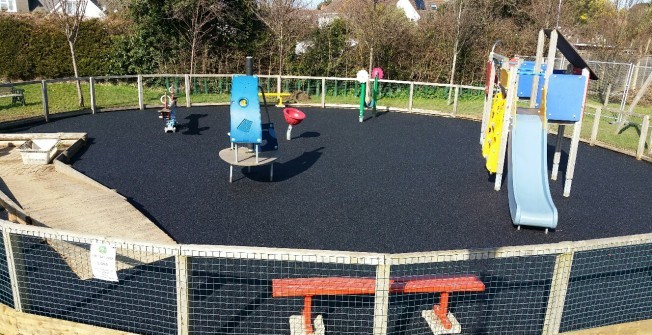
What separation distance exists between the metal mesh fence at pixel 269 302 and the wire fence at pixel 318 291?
0.04 feet

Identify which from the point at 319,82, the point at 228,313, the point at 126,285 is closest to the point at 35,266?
the point at 126,285

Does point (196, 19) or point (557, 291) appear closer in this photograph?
point (557, 291)

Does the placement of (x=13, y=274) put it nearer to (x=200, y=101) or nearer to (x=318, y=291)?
(x=318, y=291)

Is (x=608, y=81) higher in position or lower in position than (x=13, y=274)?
higher

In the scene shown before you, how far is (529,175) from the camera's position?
8.88 meters

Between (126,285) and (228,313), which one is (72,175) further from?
(228,313)

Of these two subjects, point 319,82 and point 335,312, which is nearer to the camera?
point 335,312

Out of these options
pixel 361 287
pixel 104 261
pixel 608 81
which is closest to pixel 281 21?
pixel 608 81

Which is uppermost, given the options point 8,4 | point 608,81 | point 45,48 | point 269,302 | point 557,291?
point 8,4

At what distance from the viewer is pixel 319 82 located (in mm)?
21031

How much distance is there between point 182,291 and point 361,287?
66.5 inches

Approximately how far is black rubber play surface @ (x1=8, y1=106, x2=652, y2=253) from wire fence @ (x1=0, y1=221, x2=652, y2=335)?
1187 mm

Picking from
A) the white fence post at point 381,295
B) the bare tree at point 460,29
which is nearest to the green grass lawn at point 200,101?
the bare tree at point 460,29

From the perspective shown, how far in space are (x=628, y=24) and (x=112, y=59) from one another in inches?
1083
